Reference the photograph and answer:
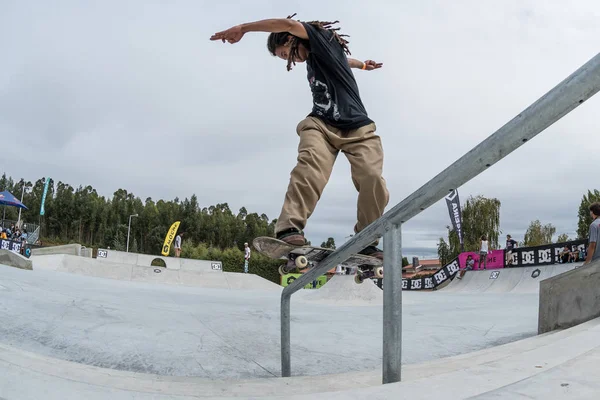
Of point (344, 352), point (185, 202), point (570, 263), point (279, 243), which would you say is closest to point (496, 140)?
point (279, 243)

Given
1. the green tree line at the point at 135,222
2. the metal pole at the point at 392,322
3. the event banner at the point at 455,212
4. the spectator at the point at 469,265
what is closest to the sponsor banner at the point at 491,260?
the spectator at the point at 469,265

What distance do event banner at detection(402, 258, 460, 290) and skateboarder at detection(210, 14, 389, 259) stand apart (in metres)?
17.9

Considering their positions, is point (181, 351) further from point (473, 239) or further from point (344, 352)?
point (473, 239)

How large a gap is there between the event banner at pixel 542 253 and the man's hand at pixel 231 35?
1461 centimetres

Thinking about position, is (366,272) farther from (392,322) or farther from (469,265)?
(469,265)

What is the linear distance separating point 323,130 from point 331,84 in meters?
0.33

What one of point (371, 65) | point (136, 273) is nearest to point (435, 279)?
point (136, 273)

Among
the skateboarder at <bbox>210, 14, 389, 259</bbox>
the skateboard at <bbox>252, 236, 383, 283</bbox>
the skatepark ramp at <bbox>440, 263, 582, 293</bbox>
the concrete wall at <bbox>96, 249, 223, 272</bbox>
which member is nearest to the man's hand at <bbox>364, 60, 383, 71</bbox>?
the skateboarder at <bbox>210, 14, 389, 259</bbox>

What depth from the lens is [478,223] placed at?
34.1 metres

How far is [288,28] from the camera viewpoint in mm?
2473

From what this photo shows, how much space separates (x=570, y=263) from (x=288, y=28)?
14.5 meters

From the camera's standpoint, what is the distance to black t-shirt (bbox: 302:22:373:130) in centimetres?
260

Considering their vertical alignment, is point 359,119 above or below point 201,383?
above

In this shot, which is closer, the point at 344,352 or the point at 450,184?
the point at 450,184
